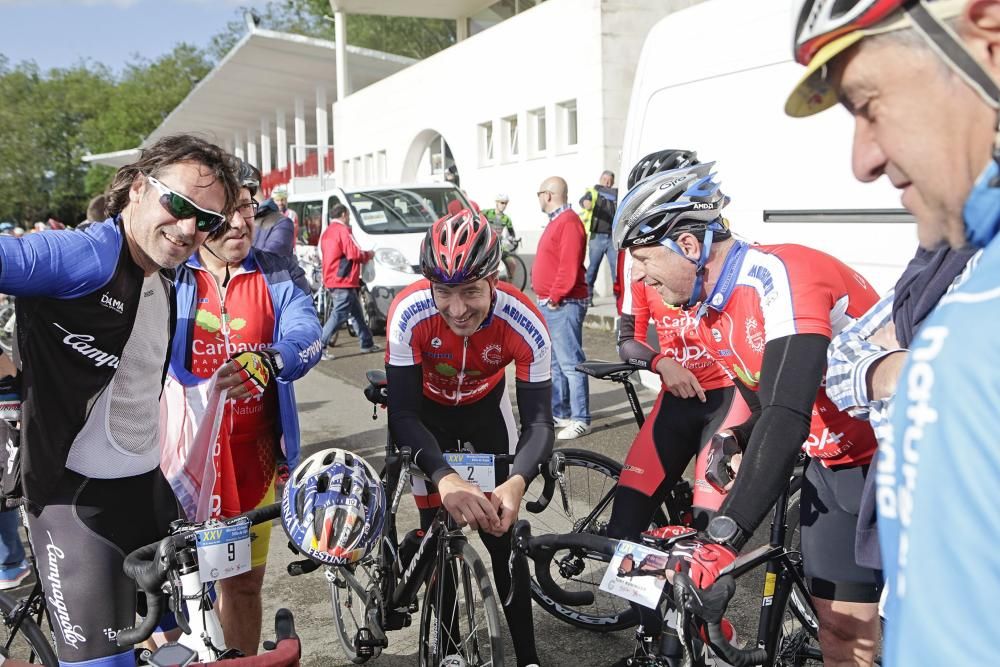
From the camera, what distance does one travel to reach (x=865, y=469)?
2.69 metres

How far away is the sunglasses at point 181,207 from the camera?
7.97 ft

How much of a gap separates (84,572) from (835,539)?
226cm

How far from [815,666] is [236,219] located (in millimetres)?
2890

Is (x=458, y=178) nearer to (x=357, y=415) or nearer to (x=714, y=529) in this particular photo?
(x=357, y=415)

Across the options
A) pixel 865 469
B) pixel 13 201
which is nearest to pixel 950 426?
pixel 865 469

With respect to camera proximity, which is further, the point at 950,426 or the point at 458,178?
the point at 458,178

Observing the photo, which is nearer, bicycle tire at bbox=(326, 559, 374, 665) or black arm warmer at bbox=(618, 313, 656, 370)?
bicycle tire at bbox=(326, 559, 374, 665)

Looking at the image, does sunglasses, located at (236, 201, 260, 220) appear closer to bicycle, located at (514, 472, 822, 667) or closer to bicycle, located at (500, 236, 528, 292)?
bicycle, located at (514, 472, 822, 667)

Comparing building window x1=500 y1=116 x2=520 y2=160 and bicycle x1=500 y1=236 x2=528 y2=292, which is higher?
building window x1=500 y1=116 x2=520 y2=160

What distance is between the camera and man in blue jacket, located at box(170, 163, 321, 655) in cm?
328

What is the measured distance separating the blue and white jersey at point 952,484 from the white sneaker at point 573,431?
21.4ft

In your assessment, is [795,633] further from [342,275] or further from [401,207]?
[401,207]

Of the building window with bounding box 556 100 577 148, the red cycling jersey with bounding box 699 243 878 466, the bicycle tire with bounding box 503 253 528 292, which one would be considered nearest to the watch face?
the red cycling jersey with bounding box 699 243 878 466

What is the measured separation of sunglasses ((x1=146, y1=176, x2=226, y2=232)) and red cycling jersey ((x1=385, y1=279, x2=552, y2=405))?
0.96 metres
